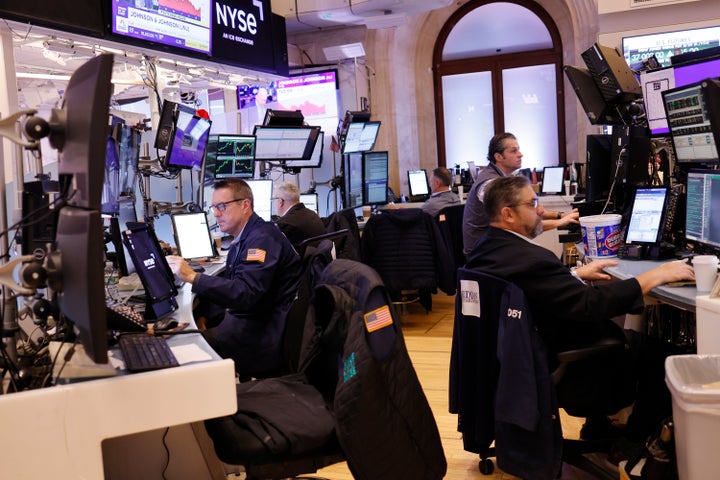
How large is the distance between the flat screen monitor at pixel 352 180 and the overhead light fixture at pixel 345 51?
2219mm

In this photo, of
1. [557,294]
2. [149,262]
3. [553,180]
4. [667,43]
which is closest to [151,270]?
[149,262]

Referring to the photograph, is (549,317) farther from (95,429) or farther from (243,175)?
(243,175)

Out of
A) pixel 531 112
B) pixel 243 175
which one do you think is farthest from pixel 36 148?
pixel 531 112

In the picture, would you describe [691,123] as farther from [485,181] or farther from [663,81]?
[485,181]

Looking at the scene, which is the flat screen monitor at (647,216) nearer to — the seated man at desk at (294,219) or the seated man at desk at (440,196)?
the seated man at desk at (294,219)

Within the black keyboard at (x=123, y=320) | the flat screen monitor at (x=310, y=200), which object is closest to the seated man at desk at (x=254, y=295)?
the black keyboard at (x=123, y=320)

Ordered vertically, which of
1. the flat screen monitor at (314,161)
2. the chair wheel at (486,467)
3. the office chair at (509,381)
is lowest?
the chair wheel at (486,467)

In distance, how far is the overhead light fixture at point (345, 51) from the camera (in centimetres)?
859

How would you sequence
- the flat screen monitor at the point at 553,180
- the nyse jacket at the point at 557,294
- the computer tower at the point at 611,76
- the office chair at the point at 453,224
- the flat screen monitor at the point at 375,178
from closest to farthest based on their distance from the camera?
the nyse jacket at the point at 557,294
the computer tower at the point at 611,76
the office chair at the point at 453,224
the flat screen monitor at the point at 375,178
the flat screen monitor at the point at 553,180

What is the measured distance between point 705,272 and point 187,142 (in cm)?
302

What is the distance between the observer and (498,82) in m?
10.1

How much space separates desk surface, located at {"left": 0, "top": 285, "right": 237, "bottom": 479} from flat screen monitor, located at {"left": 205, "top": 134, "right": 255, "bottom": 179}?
11.1 feet

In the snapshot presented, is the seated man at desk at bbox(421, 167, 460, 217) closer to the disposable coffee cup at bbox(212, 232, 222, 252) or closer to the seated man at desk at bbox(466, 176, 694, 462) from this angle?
the disposable coffee cup at bbox(212, 232, 222, 252)

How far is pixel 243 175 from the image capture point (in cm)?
557
